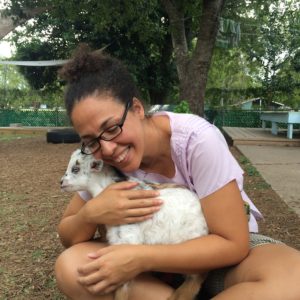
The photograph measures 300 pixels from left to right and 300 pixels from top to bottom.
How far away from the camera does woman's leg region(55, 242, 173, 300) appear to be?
1.85 metres

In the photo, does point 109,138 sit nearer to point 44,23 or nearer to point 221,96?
point 44,23

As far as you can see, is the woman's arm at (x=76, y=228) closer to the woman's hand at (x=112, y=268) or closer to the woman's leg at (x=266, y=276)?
the woman's hand at (x=112, y=268)

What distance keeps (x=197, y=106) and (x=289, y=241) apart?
21.5ft

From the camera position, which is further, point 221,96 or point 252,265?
point 221,96

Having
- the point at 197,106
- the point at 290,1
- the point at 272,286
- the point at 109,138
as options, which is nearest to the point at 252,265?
the point at 272,286

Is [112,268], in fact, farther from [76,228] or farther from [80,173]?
[80,173]

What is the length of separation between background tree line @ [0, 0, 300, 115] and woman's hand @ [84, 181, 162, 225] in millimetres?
1961

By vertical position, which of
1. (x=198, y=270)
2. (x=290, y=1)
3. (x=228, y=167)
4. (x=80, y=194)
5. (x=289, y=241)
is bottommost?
(x=289, y=241)

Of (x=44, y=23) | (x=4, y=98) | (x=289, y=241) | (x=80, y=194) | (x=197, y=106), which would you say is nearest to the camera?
(x=80, y=194)

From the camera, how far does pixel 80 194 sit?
2.19 metres

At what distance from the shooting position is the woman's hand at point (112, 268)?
1.66 m

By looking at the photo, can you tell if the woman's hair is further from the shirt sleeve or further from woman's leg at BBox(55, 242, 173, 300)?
woman's leg at BBox(55, 242, 173, 300)

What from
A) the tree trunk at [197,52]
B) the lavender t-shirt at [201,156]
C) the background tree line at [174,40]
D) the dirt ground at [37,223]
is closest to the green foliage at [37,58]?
the background tree line at [174,40]

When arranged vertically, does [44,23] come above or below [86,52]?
above
